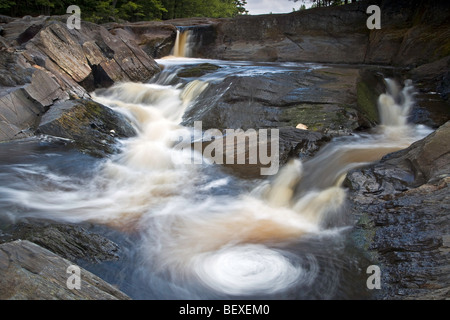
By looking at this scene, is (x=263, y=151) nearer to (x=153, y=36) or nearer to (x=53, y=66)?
(x=53, y=66)

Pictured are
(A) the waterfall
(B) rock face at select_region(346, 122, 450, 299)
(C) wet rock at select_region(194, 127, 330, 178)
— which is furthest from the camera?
(A) the waterfall

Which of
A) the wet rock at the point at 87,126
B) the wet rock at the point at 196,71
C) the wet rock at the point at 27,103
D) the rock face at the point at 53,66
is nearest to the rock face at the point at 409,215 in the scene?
the wet rock at the point at 87,126

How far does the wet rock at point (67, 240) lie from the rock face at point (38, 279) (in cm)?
99

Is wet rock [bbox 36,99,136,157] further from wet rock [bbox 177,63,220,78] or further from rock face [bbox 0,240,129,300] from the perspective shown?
rock face [bbox 0,240,129,300]

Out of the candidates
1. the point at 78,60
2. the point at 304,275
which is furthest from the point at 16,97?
the point at 304,275

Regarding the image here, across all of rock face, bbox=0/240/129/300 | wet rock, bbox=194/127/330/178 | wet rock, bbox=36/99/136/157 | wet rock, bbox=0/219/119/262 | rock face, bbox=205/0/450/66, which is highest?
rock face, bbox=205/0/450/66

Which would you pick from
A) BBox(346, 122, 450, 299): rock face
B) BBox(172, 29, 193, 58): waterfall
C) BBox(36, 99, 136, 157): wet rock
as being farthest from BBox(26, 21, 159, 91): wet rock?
BBox(346, 122, 450, 299): rock face

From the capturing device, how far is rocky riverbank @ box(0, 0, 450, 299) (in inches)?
165

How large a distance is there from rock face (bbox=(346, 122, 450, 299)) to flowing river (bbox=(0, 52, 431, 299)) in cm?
27

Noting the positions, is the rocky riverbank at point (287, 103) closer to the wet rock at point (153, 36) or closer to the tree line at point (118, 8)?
the wet rock at point (153, 36)

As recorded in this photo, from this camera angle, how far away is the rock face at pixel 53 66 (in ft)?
28.6

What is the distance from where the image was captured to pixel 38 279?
119 inches

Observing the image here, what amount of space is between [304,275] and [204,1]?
29.8 metres

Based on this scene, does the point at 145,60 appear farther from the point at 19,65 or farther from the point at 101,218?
the point at 101,218
